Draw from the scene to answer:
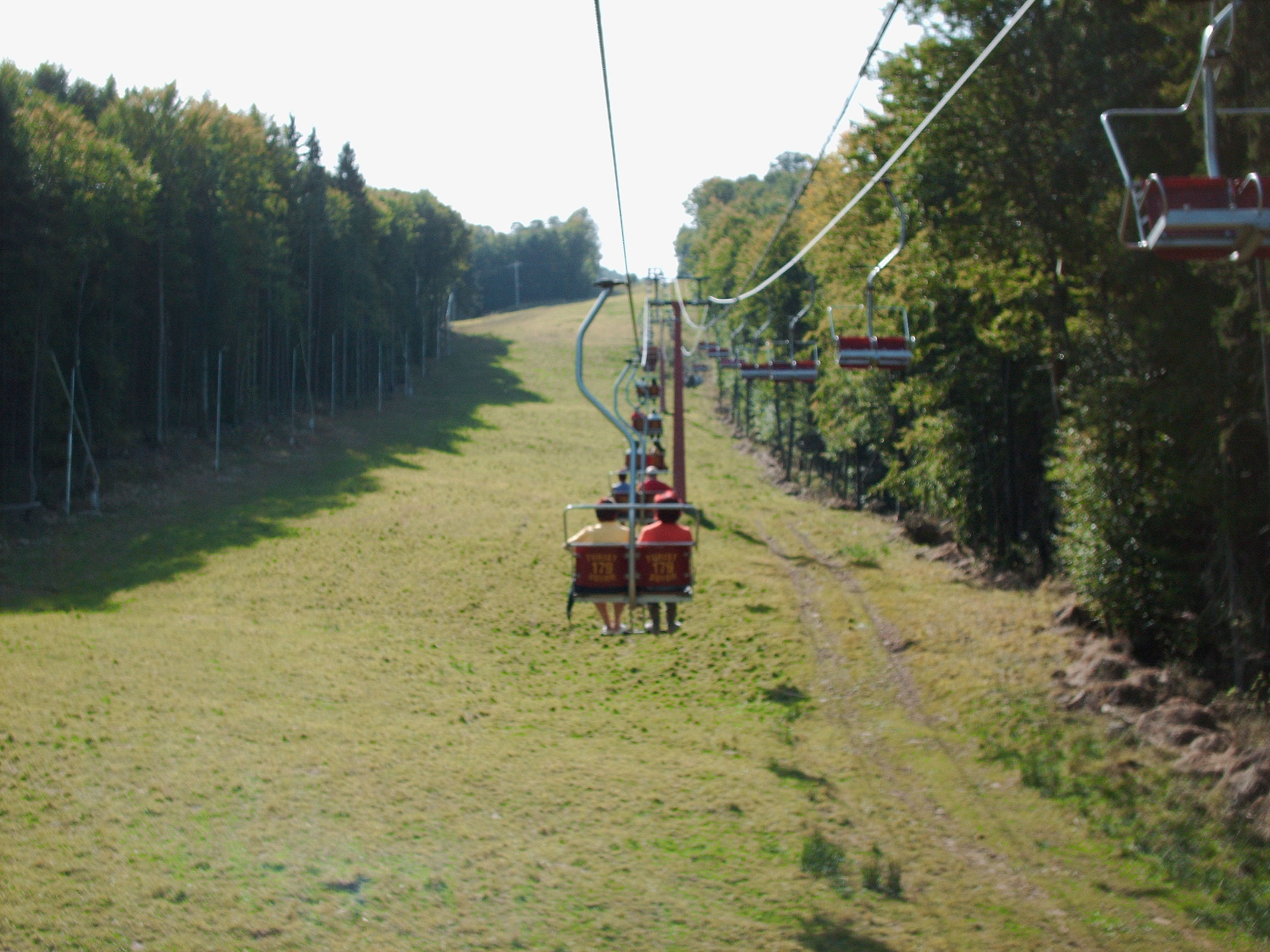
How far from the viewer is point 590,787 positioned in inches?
626

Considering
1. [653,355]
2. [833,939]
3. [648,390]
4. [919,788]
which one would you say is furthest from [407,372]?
[833,939]

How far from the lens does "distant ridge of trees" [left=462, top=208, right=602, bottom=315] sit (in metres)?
160

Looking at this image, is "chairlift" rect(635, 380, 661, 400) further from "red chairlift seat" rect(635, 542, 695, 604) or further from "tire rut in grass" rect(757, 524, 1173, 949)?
"red chairlift seat" rect(635, 542, 695, 604)

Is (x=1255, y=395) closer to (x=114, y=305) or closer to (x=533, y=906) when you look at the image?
(x=533, y=906)

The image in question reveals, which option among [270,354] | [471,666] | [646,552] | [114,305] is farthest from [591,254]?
[646,552]

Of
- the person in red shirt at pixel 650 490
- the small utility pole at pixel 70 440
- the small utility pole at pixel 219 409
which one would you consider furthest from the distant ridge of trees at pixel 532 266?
the person in red shirt at pixel 650 490

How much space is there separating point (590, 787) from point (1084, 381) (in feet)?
39.9

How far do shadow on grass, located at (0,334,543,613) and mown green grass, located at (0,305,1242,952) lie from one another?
275mm

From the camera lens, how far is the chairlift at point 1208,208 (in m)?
6.52

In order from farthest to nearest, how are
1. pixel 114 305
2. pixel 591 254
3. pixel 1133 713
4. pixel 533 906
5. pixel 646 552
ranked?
pixel 591 254 < pixel 114 305 < pixel 1133 713 < pixel 533 906 < pixel 646 552

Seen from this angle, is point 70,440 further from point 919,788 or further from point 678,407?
point 919,788

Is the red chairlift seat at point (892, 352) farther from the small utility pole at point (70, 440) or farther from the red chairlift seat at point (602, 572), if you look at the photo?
the small utility pole at point (70, 440)

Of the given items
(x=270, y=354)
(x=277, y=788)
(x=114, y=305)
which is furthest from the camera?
(x=270, y=354)

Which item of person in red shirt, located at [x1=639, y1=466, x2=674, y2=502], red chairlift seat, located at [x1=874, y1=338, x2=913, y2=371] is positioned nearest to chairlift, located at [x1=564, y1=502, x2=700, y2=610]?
person in red shirt, located at [x1=639, y1=466, x2=674, y2=502]
